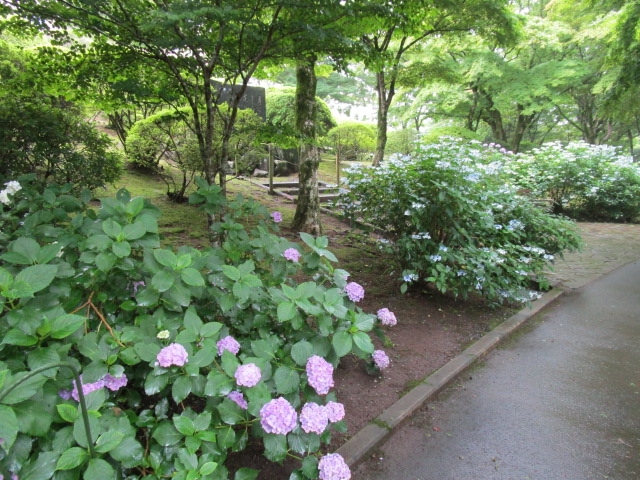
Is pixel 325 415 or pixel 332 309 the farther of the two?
pixel 332 309

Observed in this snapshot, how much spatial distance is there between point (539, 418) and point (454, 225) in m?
1.85

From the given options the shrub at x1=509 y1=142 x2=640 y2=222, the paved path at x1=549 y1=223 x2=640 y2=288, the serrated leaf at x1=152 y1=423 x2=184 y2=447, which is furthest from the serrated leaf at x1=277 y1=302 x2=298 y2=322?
the shrub at x1=509 y1=142 x2=640 y2=222

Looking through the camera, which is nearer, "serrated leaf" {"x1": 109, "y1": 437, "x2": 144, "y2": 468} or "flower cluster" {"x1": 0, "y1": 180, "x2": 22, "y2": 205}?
"serrated leaf" {"x1": 109, "y1": 437, "x2": 144, "y2": 468}

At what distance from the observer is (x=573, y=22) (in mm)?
13625

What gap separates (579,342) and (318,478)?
10.2 feet

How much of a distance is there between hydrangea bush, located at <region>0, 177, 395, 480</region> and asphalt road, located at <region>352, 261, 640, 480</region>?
715 mm

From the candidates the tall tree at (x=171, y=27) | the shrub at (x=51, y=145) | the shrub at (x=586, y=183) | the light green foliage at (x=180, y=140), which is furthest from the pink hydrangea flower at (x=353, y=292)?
the shrub at (x=586, y=183)

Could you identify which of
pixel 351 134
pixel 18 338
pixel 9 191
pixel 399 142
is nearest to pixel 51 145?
pixel 9 191

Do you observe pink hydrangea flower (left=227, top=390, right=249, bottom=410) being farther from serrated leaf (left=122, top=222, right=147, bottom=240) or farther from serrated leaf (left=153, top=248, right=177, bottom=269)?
serrated leaf (left=122, top=222, right=147, bottom=240)

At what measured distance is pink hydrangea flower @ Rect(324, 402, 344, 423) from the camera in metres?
1.43

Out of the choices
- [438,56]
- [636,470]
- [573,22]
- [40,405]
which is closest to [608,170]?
[438,56]

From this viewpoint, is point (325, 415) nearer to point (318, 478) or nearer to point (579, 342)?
point (318, 478)

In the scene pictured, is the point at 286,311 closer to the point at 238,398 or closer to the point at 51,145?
the point at 238,398

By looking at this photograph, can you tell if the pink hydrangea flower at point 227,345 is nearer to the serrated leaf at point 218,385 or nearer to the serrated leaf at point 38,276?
the serrated leaf at point 218,385
